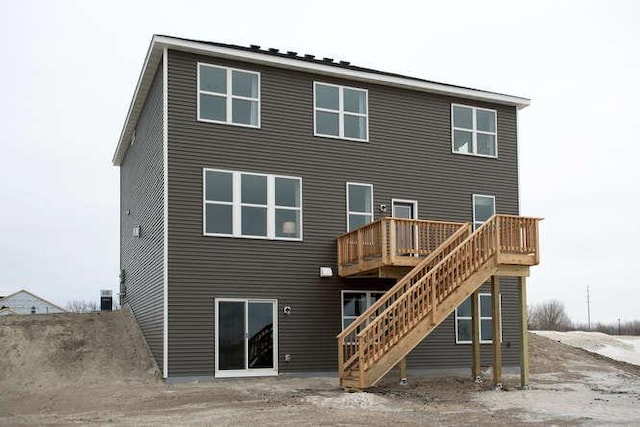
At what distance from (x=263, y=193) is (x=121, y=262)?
33.5ft

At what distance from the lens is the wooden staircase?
49.0 ft

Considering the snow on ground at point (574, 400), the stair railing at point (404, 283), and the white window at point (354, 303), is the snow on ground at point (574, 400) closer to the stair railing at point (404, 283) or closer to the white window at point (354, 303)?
the stair railing at point (404, 283)

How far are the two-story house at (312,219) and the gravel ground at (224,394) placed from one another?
0.87m

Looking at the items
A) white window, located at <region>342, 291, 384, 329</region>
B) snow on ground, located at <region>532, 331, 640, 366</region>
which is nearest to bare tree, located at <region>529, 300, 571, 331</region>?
snow on ground, located at <region>532, 331, 640, 366</region>

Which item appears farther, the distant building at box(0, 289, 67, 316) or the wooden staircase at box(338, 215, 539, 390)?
Result: the distant building at box(0, 289, 67, 316)

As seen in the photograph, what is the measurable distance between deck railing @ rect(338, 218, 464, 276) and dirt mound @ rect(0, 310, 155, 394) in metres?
5.61

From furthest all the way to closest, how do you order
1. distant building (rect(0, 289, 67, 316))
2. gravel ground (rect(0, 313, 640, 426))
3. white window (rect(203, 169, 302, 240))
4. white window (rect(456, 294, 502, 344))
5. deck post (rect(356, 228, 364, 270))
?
distant building (rect(0, 289, 67, 316)) → white window (rect(456, 294, 502, 344)) → white window (rect(203, 169, 302, 240)) → deck post (rect(356, 228, 364, 270)) → gravel ground (rect(0, 313, 640, 426))

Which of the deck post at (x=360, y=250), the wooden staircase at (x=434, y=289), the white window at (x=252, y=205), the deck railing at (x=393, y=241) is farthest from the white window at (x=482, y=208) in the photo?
the white window at (x=252, y=205)

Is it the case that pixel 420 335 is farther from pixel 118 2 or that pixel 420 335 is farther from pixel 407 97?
pixel 118 2

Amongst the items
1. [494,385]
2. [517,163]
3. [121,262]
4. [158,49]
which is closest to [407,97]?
[517,163]

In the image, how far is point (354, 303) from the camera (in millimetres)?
19391

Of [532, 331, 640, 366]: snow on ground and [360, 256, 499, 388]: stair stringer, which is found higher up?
[360, 256, 499, 388]: stair stringer

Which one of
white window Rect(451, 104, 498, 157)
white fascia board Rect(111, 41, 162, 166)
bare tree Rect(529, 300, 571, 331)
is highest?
white fascia board Rect(111, 41, 162, 166)

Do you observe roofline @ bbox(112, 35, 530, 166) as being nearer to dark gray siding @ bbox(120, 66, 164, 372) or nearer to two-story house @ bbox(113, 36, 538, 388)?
two-story house @ bbox(113, 36, 538, 388)
